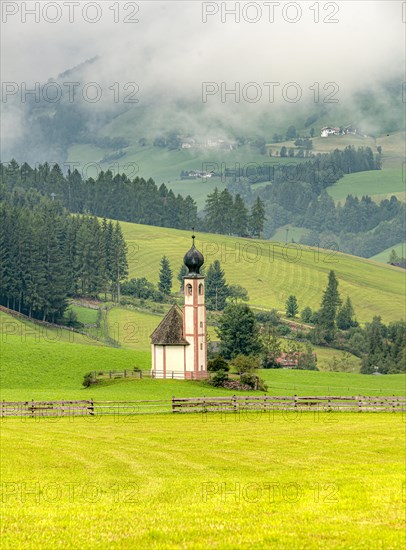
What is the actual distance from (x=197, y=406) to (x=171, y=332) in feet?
85.3

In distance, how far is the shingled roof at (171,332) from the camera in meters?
84.9

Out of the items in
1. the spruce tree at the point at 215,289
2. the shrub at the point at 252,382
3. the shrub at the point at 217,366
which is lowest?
the shrub at the point at 252,382

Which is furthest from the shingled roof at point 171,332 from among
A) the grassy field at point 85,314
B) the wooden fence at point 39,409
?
the grassy field at point 85,314

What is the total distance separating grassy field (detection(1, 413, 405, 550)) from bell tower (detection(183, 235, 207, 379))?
25.1 m

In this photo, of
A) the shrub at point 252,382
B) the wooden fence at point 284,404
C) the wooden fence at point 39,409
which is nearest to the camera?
the wooden fence at point 39,409

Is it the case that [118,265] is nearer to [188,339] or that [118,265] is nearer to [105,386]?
[188,339]

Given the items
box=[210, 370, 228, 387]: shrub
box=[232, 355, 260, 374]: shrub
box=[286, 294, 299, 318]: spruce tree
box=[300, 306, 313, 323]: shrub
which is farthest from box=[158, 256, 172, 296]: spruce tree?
box=[210, 370, 228, 387]: shrub

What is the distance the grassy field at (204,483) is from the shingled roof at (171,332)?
26.3 metres

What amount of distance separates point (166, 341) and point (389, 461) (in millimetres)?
45594

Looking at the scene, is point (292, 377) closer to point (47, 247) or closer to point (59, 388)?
point (59, 388)

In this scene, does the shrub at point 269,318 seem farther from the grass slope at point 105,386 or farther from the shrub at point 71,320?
the grass slope at point 105,386

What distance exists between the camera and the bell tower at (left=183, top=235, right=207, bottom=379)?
84125 mm

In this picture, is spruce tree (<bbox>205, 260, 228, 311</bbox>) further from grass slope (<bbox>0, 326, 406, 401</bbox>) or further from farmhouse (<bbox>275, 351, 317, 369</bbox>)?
grass slope (<bbox>0, 326, 406, 401</bbox>)

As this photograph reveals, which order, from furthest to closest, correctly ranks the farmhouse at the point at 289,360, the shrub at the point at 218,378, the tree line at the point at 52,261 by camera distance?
the tree line at the point at 52,261 → the farmhouse at the point at 289,360 → the shrub at the point at 218,378
